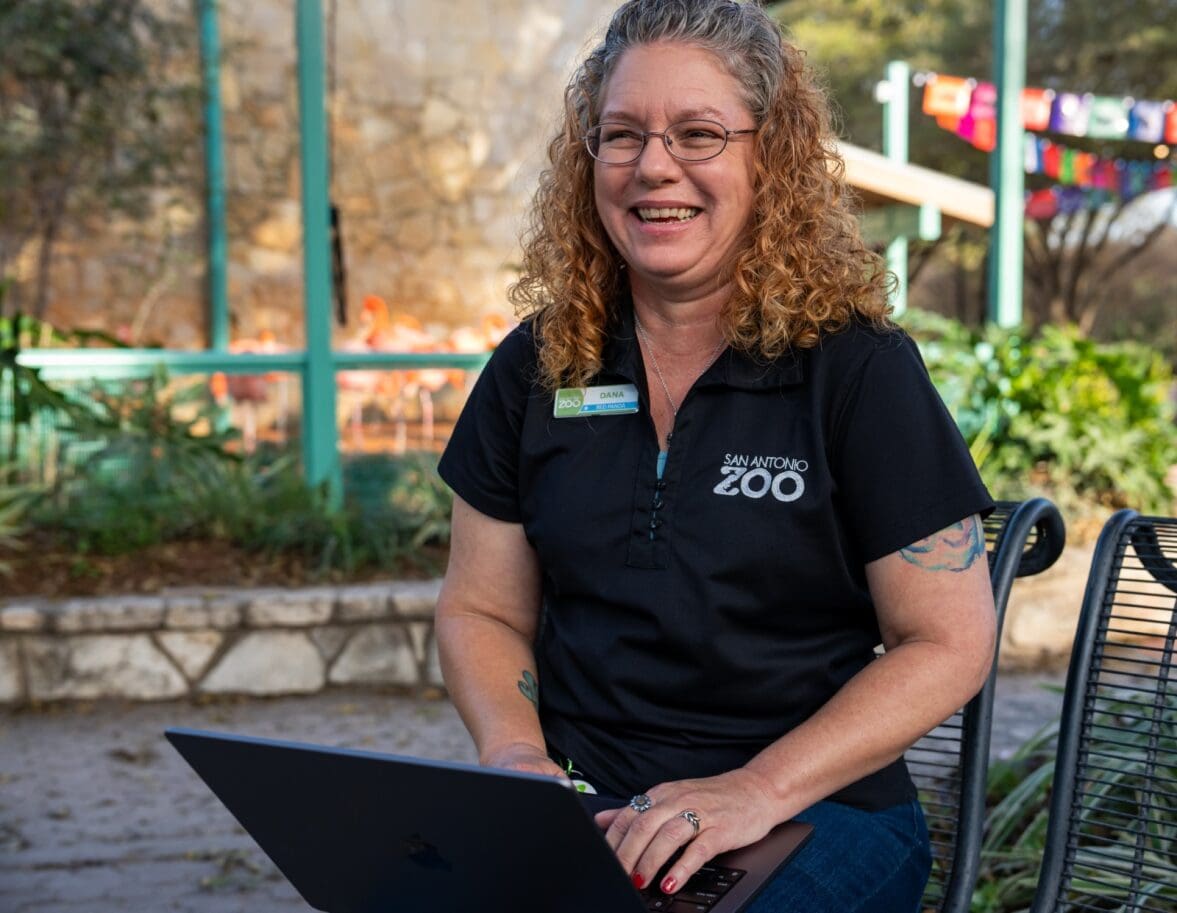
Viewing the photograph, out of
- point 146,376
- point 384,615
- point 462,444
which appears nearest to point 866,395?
point 462,444

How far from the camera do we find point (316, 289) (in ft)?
22.9

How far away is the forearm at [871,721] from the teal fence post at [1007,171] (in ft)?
21.7

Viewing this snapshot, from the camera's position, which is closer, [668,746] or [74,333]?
[668,746]

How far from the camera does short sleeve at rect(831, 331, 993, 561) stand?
1891 mm

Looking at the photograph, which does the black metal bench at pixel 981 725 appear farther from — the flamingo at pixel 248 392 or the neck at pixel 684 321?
the flamingo at pixel 248 392

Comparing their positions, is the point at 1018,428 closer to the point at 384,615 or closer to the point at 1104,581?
the point at 384,615

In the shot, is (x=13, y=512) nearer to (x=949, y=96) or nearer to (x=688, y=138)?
(x=688, y=138)

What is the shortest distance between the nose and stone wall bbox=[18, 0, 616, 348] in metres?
8.35

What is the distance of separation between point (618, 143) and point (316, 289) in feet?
16.5

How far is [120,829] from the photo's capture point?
4168 mm

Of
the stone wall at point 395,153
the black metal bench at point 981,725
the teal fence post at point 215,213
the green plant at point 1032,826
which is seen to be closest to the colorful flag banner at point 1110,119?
the stone wall at point 395,153

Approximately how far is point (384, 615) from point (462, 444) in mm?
3553

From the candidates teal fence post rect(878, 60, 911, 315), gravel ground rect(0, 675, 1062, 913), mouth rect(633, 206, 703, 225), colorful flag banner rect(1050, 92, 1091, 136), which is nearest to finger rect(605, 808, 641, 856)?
mouth rect(633, 206, 703, 225)

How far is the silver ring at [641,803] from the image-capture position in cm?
179
